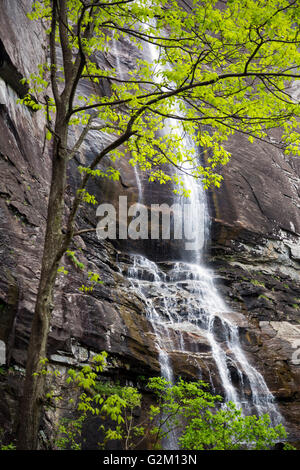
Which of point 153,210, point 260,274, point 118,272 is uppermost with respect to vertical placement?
point 153,210

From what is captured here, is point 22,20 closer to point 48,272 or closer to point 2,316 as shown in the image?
point 2,316

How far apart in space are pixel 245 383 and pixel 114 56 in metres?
16.3

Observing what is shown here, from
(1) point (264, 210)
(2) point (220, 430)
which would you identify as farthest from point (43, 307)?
(1) point (264, 210)

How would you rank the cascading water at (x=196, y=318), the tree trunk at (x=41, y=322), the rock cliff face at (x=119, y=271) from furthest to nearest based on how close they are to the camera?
the cascading water at (x=196, y=318) → the rock cliff face at (x=119, y=271) → the tree trunk at (x=41, y=322)

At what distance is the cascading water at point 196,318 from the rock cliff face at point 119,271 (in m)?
0.19

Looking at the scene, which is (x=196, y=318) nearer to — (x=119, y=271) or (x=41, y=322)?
(x=119, y=271)

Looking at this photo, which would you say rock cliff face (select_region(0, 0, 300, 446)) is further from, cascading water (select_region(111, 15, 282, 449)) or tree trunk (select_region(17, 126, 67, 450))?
tree trunk (select_region(17, 126, 67, 450))

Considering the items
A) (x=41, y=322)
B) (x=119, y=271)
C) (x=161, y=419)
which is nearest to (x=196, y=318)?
(x=119, y=271)

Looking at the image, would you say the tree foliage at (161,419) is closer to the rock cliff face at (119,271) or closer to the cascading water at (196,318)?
the rock cliff face at (119,271)

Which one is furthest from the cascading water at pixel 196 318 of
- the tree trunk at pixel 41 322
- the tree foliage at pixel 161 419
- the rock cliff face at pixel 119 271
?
the tree trunk at pixel 41 322

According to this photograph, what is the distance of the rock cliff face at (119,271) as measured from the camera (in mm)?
7184

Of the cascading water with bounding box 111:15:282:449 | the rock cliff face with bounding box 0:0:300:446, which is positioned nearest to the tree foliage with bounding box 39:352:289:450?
the rock cliff face with bounding box 0:0:300:446

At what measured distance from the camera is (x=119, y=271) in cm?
1158

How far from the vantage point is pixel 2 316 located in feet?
20.6
